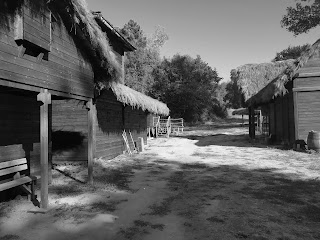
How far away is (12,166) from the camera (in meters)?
6.31

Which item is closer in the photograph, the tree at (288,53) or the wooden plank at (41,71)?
the wooden plank at (41,71)

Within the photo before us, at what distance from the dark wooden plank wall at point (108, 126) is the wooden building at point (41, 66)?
12.0 ft

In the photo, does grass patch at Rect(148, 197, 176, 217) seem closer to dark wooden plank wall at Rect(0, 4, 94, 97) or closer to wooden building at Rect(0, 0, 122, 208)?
wooden building at Rect(0, 0, 122, 208)

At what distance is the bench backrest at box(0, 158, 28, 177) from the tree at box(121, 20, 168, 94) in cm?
3279

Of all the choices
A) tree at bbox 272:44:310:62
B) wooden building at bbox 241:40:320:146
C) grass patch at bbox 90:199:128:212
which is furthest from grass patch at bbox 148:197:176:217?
tree at bbox 272:44:310:62

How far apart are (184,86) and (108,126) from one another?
2734 centimetres

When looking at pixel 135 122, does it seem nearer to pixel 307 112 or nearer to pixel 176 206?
pixel 307 112

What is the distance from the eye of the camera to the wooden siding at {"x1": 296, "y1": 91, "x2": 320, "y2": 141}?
48.2ft

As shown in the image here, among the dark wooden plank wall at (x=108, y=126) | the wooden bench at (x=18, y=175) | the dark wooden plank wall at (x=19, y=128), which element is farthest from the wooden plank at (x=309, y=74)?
the wooden bench at (x=18, y=175)

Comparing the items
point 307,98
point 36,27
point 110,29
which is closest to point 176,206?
point 36,27

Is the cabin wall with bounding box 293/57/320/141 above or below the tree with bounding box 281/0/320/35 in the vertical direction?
below

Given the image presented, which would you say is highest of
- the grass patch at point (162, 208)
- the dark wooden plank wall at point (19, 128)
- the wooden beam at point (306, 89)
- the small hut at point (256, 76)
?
the small hut at point (256, 76)

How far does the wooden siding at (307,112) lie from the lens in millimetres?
14680

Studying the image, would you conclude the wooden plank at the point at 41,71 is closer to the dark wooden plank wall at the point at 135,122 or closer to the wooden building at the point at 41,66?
the wooden building at the point at 41,66
